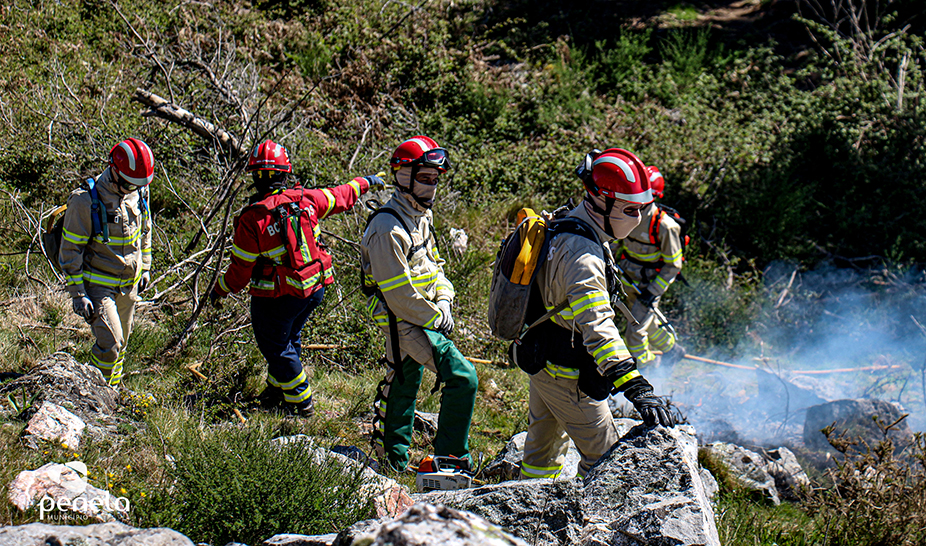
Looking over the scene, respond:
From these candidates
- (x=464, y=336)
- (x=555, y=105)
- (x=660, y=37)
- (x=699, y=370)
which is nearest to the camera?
(x=464, y=336)

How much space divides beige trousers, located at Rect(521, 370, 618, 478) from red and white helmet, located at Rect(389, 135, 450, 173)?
143cm

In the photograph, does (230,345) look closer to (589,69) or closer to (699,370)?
(699,370)

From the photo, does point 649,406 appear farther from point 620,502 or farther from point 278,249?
point 278,249

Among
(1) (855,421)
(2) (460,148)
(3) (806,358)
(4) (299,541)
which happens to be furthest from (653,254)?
(4) (299,541)

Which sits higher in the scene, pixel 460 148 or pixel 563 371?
pixel 460 148

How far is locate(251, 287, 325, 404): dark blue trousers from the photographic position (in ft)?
15.5

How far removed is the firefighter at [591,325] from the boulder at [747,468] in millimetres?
1996

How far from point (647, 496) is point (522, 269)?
1.25 m

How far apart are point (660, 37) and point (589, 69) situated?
8.10ft

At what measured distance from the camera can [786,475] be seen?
5.52 meters

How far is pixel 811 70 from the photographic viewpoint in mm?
12000

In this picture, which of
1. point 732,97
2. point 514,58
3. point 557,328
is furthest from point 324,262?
point 732,97

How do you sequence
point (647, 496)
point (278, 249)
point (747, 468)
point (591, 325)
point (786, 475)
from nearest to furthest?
point (647, 496) < point (591, 325) < point (278, 249) < point (747, 468) < point (786, 475)

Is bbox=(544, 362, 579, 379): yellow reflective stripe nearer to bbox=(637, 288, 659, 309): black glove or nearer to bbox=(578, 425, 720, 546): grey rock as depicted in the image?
bbox=(578, 425, 720, 546): grey rock
